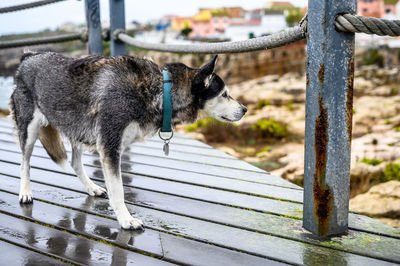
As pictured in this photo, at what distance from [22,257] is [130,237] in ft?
1.77

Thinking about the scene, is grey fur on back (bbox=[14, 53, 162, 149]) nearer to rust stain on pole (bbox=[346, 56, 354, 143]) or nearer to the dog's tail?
the dog's tail

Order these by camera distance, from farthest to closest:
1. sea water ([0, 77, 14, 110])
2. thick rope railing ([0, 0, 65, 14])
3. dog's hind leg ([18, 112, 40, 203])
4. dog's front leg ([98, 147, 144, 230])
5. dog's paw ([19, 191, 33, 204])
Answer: thick rope railing ([0, 0, 65, 14]), sea water ([0, 77, 14, 110]), dog's hind leg ([18, 112, 40, 203]), dog's paw ([19, 191, 33, 204]), dog's front leg ([98, 147, 144, 230])

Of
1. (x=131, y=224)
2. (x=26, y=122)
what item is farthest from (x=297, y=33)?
(x=26, y=122)

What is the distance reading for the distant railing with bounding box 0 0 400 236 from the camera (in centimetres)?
204

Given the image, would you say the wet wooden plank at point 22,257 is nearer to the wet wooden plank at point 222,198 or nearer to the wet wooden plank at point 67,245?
the wet wooden plank at point 67,245

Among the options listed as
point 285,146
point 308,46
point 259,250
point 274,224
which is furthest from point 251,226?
point 285,146

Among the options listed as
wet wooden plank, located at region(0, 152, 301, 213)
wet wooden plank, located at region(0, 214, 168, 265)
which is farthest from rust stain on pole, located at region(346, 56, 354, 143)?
wet wooden plank, located at region(0, 214, 168, 265)

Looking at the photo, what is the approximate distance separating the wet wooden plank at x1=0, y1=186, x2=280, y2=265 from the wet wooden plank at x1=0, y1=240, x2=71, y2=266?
0.98 feet

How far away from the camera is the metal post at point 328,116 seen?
2.05 metres

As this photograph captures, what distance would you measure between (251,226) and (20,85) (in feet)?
6.17

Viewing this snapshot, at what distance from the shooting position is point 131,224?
2.42 metres

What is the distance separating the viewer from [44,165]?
3709 millimetres

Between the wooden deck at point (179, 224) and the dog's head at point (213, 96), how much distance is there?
560mm

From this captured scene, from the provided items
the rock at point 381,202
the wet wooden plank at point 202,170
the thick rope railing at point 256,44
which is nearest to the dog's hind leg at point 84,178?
the wet wooden plank at point 202,170
